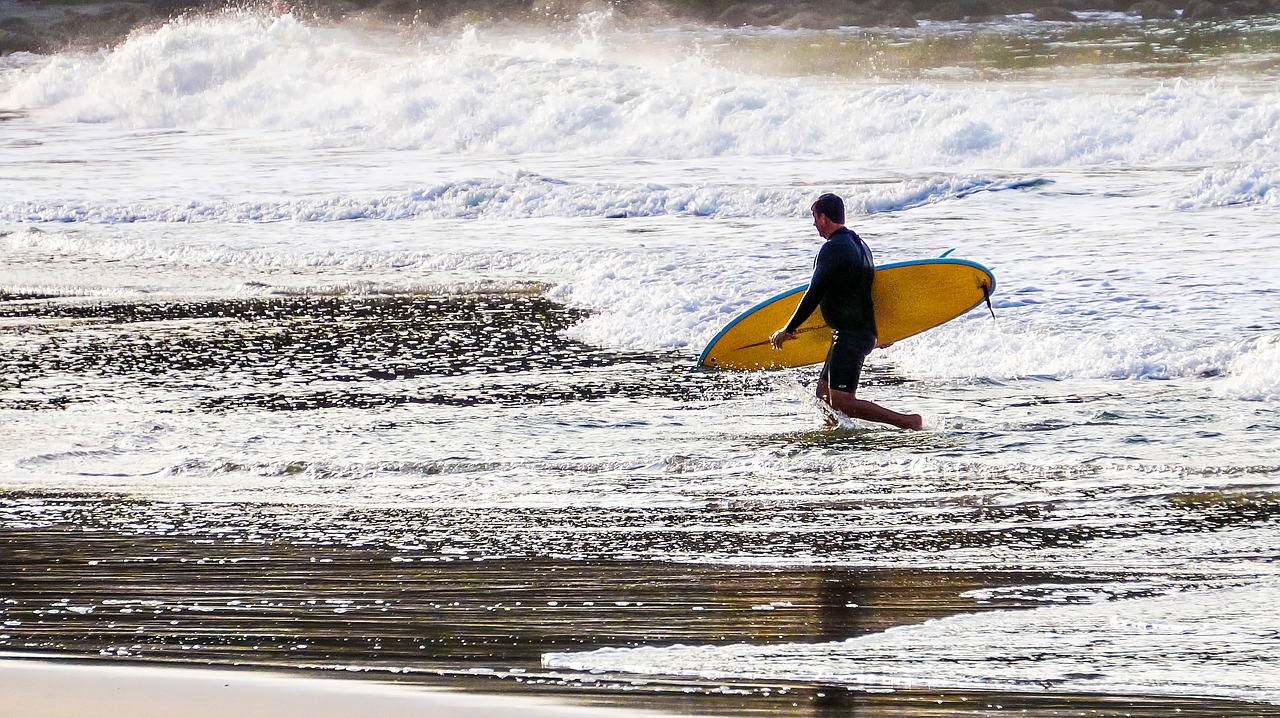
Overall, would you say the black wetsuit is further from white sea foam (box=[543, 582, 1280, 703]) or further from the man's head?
white sea foam (box=[543, 582, 1280, 703])

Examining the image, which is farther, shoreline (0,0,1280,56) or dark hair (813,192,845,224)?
shoreline (0,0,1280,56)

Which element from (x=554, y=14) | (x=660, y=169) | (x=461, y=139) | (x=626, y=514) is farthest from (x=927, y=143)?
(x=554, y=14)

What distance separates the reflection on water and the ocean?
2cm

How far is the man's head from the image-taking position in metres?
7.43

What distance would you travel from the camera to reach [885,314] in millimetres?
8953

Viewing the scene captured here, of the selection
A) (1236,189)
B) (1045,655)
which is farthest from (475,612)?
(1236,189)

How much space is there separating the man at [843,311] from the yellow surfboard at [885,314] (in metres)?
1.06

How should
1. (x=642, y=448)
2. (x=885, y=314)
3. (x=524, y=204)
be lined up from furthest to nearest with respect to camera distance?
1. (x=524, y=204)
2. (x=885, y=314)
3. (x=642, y=448)

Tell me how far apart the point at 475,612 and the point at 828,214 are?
356 centimetres

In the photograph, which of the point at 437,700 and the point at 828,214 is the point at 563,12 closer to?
the point at 828,214

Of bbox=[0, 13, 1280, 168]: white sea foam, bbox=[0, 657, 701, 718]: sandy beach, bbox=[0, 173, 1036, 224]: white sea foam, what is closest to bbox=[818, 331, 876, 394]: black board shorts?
bbox=[0, 657, 701, 718]: sandy beach

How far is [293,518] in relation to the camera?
20.1 ft

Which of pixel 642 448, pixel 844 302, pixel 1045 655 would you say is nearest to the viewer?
pixel 1045 655

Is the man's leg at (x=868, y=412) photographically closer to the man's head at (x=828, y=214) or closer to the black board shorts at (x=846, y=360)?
the black board shorts at (x=846, y=360)
